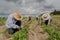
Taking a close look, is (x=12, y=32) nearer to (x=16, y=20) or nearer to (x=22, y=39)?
(x=16, y=20)

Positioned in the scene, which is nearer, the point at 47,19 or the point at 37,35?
the point at 37,35

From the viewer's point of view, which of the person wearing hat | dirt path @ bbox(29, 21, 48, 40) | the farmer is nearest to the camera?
dirt path @ bbox(29, 21, 48, 40)

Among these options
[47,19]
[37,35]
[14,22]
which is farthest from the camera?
[47,19]

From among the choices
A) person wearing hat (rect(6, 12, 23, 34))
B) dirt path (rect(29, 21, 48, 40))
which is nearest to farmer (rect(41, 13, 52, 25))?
Result: dirt path (rect(29, 21, 48, 40))

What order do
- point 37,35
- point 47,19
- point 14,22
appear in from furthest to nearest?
point 47,19 → point 14,22 → point 37,35

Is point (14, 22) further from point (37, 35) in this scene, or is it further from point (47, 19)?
point (47, 19)

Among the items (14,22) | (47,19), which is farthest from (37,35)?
(47,19)

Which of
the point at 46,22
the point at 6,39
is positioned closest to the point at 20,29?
the point at 6,39

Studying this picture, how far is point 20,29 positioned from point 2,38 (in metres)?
1.38

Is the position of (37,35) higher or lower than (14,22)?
lower

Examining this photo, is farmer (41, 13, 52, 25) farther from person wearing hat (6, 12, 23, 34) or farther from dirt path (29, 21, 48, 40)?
person wearing hat (6, 12, 23, 34)

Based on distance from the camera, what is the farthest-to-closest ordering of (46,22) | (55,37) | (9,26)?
(46,22) < (9,26) < (55,37)

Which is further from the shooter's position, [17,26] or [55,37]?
[17,26]

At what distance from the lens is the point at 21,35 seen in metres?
9.70
